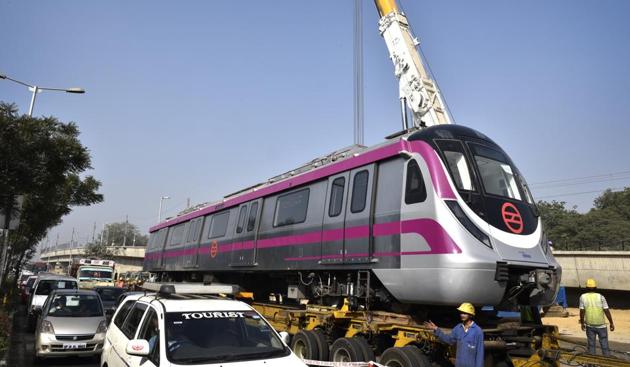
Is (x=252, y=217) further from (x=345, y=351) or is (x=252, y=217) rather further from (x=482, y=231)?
(x=482, y=231)

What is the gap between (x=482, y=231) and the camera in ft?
22.2

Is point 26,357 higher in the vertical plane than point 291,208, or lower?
lower

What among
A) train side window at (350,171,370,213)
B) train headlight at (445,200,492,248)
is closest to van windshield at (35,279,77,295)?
train side window at (350,171,370,213)

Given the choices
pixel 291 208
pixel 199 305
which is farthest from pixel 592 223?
pixel 199 305

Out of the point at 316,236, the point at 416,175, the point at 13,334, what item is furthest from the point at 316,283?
the point at 13,334

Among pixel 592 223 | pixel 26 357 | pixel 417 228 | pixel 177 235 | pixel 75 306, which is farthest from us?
pixel 592 223

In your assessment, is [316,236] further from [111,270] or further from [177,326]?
[111,270]

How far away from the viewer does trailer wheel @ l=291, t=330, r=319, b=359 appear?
848 cm

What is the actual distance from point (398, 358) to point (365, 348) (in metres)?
1.08

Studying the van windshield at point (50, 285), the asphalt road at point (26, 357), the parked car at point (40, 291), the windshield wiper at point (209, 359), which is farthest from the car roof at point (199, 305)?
the van windshield at point (50, 285)

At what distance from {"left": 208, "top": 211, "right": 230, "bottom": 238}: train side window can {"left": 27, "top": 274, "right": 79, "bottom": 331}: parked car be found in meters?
6.53

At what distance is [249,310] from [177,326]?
3.23 ft

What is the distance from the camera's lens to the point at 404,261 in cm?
720

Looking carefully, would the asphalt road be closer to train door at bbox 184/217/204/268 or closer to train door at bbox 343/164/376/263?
train door at bbox 184/217/204/268
